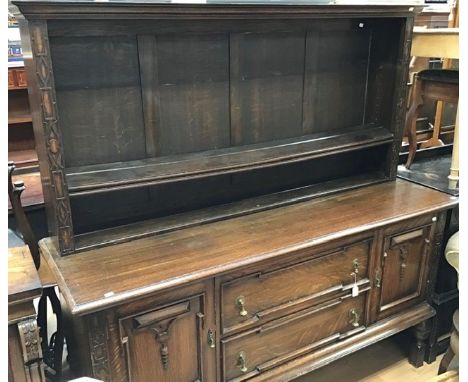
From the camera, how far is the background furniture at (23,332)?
1213mm

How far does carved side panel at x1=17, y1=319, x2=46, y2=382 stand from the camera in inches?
48.3

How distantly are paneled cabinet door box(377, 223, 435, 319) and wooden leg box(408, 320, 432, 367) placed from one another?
0.14 meters

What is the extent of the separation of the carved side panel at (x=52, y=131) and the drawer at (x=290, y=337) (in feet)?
2.09

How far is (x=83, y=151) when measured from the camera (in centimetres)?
159

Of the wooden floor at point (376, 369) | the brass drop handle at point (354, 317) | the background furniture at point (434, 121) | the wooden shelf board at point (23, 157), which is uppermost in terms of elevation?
the background furniture at point (434, 121)

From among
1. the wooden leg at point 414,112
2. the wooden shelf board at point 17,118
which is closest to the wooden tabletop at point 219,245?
the wooden leg at point 414,112

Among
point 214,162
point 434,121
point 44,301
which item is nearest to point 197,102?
point 214,162

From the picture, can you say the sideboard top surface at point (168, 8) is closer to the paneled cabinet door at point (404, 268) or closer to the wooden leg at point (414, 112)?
the wooden leg at point (414, 112)

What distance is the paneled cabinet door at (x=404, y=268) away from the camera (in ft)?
6.22

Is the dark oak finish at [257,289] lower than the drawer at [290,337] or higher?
higher

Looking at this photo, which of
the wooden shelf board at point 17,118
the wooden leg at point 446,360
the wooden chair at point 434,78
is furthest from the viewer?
the wooden shelf board at point 17,118

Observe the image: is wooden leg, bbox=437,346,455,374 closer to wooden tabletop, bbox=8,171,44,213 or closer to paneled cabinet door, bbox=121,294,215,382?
paneled cabinet door, bbox=121,294,215,382

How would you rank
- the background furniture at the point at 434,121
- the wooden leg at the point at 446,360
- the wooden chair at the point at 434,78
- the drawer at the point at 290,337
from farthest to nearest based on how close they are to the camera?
the background furniture at the point at 434,121 < the wooden chair at the point at 434,78 < the wooden leg at the point at 446,360 < the drawer at the point at 290,337

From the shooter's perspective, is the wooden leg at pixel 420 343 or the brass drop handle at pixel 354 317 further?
the wooden leg at pixel 420 343
